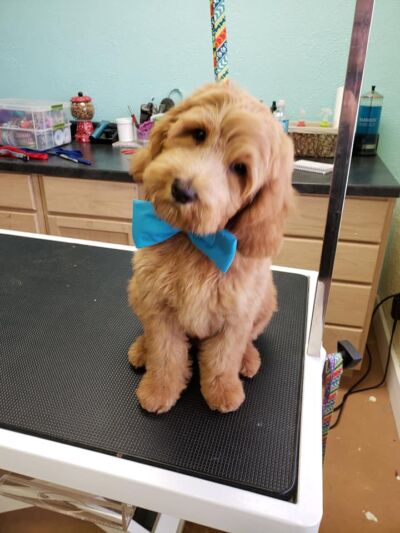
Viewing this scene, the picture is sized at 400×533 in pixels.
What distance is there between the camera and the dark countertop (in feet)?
5.07

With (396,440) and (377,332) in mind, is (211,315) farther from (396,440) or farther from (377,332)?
(377,332)

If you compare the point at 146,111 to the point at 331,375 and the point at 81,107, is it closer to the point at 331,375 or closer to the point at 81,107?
the point at 81,107

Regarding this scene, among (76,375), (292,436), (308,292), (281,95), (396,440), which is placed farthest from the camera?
(281,95)

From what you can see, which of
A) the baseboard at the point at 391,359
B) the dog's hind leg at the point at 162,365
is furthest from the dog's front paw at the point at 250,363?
the baseboard at the point at 391,359

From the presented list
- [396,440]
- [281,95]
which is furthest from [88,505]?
[281,95]

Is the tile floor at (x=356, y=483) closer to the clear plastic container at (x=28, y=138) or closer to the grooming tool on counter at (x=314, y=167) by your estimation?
the grooming tool on counter at (x=314, y=167)

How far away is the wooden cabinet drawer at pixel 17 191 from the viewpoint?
193 centimetres

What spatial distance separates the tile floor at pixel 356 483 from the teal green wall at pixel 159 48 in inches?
57.0

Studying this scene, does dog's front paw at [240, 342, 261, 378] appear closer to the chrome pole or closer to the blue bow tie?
the chrome pole

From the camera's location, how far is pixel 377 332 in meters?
2.15

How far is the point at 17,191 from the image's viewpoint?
1.96 m

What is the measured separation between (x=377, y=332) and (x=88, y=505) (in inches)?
67.3

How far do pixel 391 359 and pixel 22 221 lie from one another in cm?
183

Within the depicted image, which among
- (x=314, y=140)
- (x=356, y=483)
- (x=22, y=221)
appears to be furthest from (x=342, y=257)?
(x=22, y=221)
